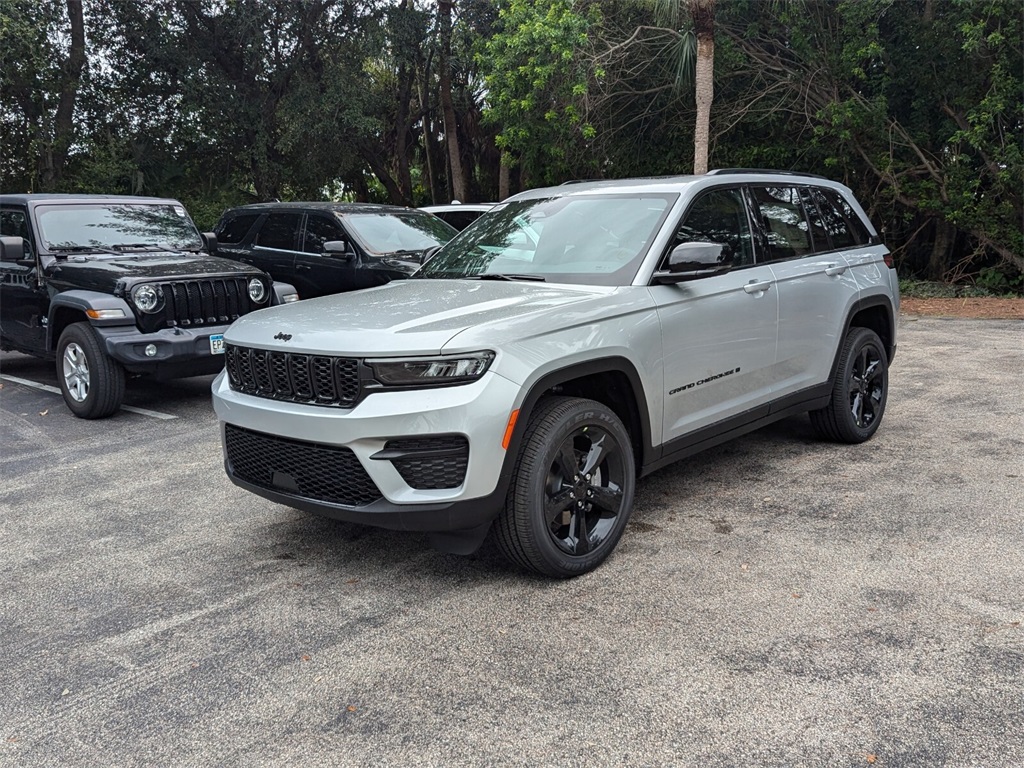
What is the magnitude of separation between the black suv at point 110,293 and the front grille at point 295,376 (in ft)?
11.0

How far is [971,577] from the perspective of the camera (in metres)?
3.87

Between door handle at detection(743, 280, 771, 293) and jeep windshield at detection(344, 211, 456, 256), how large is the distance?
5334 mm

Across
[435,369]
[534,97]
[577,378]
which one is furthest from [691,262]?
[534,97]

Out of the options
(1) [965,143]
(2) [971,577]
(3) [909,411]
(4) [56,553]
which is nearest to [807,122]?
(1) [965,143]

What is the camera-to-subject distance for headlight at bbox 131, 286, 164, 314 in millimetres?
7180

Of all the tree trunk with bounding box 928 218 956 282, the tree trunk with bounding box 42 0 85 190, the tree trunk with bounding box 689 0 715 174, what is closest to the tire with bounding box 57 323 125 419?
the tree trunk with bounding box 689 0 715 174

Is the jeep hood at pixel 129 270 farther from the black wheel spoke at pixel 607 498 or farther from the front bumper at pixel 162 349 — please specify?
the black wheel spoke at pixel 607 498

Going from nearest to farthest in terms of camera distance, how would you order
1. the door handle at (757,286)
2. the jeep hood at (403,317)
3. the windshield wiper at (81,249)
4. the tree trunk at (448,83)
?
the jeep hood at (403,317) < the door handle at (757,286) < the windshield wiper at (81,249) < the tree trunk at (448,83)

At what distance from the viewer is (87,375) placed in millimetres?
7293

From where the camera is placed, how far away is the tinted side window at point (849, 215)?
603 cm

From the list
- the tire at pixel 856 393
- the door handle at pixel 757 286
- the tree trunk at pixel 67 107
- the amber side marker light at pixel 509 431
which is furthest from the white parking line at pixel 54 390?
the tree trunk at pixel 67 107

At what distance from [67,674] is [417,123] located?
2354 cm

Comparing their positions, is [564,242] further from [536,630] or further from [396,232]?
[396,232]

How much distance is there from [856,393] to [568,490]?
9.86 ft
